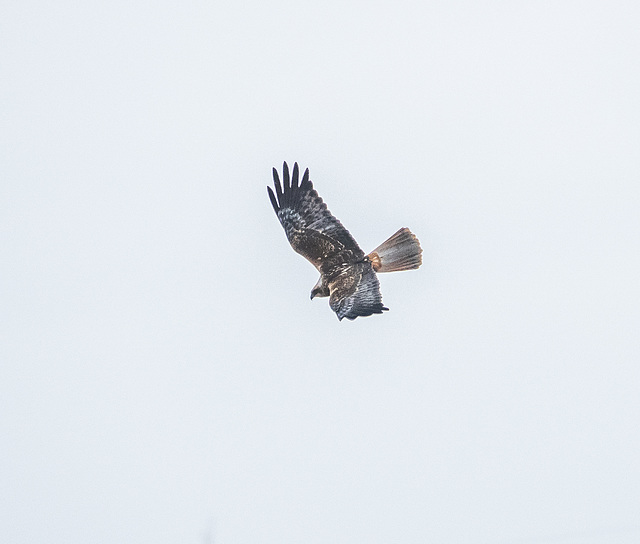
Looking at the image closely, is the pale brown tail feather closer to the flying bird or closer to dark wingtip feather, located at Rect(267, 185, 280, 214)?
the flying bird

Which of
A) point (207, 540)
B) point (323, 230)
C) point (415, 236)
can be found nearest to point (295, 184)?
point (323, 230)

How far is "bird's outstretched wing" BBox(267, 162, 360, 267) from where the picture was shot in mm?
18609

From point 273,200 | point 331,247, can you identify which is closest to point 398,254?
point 331,247

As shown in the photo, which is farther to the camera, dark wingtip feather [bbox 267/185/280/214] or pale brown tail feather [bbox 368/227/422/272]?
dark wingtip feather [bbox 267/185/280/214]

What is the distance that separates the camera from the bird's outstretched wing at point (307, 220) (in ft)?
61.1

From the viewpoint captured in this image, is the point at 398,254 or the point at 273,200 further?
the point at 273,200

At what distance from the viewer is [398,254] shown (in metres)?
18.4

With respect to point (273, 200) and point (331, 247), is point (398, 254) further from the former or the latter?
point (273, 200)

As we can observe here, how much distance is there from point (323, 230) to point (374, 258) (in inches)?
37.3

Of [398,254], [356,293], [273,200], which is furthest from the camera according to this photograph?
[273,200]

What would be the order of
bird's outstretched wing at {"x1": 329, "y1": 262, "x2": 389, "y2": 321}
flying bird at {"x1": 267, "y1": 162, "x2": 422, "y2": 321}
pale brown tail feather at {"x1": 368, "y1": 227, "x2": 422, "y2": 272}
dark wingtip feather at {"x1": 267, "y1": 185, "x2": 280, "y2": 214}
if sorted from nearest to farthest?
bird's outstretched wing at {"x1": 329, "y1": 262, "x2": 389, "y2": 321}, flying bird at {"x1": 267, "y1": 162, "x2": 422, "y2": 321}, pale brown tail feather at {"x1": 368, "y1": 227, "x2": 422, "y2": 272}, dark wingtip feather at {"x1": 267, "y1": 185, "x2": 280, "y2": 214}

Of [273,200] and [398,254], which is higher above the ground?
[273,200]

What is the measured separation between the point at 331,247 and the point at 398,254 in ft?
3.50

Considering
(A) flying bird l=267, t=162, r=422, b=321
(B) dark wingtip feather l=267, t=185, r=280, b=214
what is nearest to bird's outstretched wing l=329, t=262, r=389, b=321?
(A) flying bird l=267, t=162, r=422, b=321
